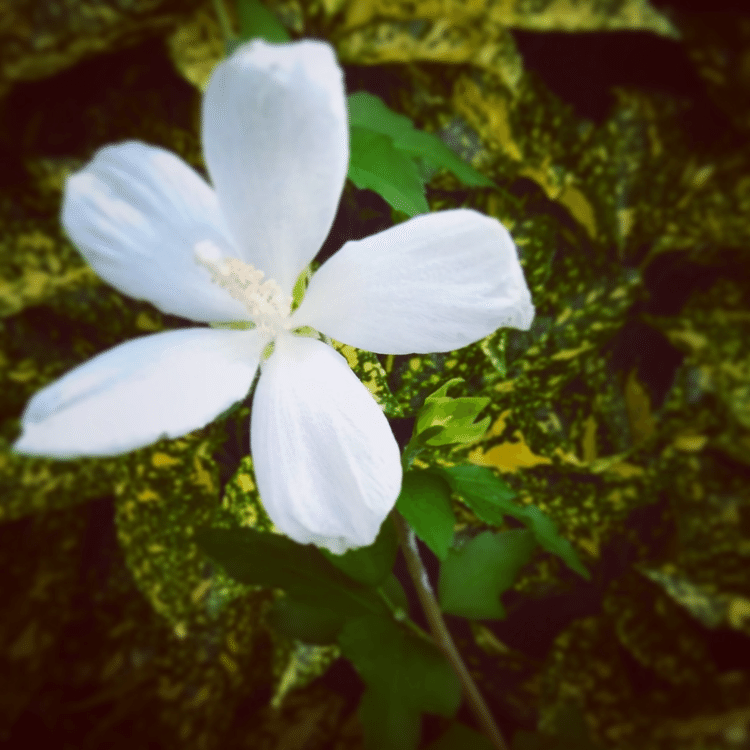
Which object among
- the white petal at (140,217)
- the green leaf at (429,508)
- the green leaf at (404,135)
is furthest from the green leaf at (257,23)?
the green leaf at (429,508)

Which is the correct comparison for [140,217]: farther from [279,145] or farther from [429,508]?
[429,508]

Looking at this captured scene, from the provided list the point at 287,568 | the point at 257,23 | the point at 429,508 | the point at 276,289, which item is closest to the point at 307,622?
the point at 287,568

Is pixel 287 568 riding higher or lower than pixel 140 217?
lower

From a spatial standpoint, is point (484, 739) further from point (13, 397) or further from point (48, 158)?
point (48, 158)

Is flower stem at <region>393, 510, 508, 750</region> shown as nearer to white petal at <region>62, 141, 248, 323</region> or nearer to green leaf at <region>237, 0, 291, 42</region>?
white petal at <region>62, 141, 248, 323</region>

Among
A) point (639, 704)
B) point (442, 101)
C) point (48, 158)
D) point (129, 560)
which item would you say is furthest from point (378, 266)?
point (639, 704)

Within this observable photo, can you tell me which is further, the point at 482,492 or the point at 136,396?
the point at 482,492

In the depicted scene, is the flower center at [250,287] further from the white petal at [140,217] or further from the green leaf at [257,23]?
the green leaf at [257,23]
